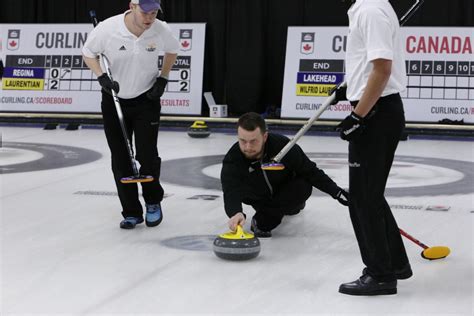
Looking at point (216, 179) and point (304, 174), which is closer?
point (304, 174)

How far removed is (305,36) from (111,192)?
5119mm

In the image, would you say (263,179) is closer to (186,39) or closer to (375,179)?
(375,179)

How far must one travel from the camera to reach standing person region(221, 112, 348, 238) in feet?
13.1

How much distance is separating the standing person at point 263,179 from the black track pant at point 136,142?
62 cm

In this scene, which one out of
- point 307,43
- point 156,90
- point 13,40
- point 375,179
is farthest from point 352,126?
point 13,40

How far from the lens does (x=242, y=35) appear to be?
431 inches

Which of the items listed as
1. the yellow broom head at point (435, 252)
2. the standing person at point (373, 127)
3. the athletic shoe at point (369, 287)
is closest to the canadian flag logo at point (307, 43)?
the yellow broom head at point (435, 252)

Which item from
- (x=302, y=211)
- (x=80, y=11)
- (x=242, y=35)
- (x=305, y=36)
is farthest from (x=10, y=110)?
(x=302, y=211)

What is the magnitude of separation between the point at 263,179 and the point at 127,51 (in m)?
1.05

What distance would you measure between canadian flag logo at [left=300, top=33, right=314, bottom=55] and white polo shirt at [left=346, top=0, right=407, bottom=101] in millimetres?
7205

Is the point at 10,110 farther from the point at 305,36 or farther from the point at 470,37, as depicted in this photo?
the point at 470,37

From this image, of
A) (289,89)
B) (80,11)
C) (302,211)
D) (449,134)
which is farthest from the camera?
(80,11)

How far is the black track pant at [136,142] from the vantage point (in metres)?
4.64

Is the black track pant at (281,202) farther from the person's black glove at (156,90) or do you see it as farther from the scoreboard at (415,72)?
the scoreboard at (415,72)
